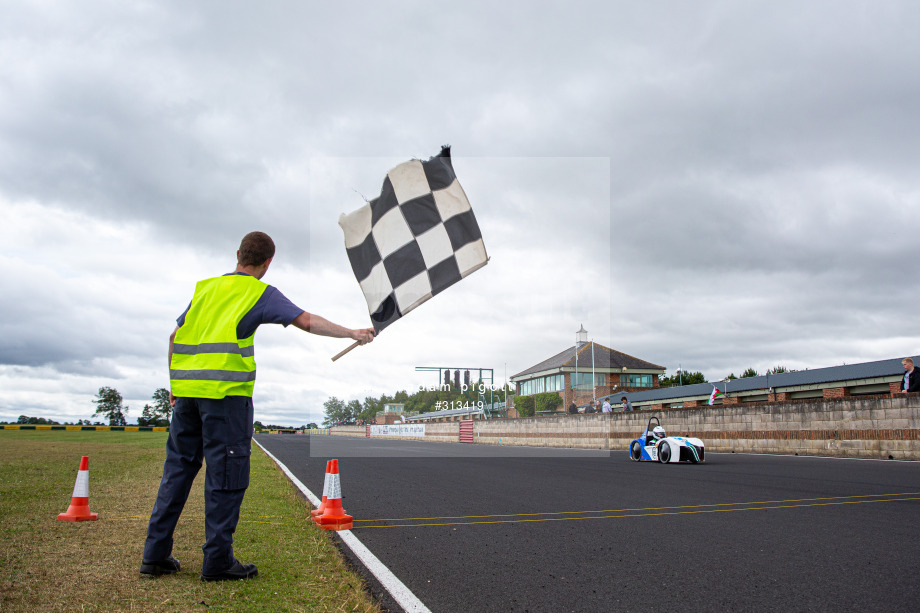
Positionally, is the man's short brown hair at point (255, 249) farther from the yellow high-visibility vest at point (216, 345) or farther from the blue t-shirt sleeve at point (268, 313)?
the blue t-shirt sleeve at point (268, 313)

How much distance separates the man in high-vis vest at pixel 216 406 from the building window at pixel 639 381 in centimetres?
5770

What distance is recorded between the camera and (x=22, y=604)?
2.82 meters

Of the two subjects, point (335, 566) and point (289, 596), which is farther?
point (335, 566)

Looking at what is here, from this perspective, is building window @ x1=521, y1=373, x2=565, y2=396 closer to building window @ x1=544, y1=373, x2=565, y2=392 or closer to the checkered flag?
building window @ x1=544, y1=373, x2=565, y2=392

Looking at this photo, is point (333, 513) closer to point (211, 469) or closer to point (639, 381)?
point (211, 469)

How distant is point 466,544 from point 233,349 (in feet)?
7.48

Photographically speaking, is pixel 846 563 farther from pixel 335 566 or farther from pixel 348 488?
pixel 348 488

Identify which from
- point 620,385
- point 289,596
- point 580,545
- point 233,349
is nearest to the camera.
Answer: point 289,596

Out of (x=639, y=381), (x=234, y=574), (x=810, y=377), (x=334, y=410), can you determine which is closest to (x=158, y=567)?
(x=234, y=574)

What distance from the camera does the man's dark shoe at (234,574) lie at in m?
3.28

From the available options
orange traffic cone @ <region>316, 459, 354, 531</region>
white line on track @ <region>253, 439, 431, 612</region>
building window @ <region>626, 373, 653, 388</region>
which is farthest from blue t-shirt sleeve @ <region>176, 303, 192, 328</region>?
building window @ <region>626, 373, 653, 388</region>

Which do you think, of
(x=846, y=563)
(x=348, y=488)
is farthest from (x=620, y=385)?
(x=846, y=563)

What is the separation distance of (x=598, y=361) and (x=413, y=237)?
180ft

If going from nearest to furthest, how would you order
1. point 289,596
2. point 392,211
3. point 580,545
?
1. point 289,596
2. point 580,545
3. point 392,211
